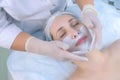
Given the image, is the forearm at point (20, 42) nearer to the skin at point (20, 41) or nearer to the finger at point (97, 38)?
the skin at point (20, 41)

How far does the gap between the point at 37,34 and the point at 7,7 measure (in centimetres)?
32

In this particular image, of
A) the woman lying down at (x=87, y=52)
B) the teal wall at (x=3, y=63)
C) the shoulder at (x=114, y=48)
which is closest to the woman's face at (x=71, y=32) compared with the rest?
the woman lying down at (x=87, y=52)

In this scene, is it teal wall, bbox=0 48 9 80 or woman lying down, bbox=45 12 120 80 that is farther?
teal wall, bbox=0 48 9 80

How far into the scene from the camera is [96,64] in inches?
51.5

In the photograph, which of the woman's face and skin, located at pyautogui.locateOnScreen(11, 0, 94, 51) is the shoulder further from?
skin, located at pyautogui.locateOnScreen(11, 0, 94, 51)

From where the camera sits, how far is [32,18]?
1521 millimetres

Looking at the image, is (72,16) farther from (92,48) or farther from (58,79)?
(58,79)

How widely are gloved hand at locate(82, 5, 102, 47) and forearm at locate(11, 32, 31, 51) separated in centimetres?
33

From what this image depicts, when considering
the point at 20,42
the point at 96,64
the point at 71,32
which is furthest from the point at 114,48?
the point at 20,42

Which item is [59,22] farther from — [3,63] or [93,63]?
[3,63]

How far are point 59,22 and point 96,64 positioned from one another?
12.0 inches

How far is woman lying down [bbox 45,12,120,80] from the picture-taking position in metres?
1.30

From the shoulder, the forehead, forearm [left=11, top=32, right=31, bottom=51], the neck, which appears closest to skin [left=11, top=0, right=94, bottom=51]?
forearm [left=11, top=32, right=31, bottom=51]

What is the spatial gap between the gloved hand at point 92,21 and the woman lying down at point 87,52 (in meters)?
0.03
